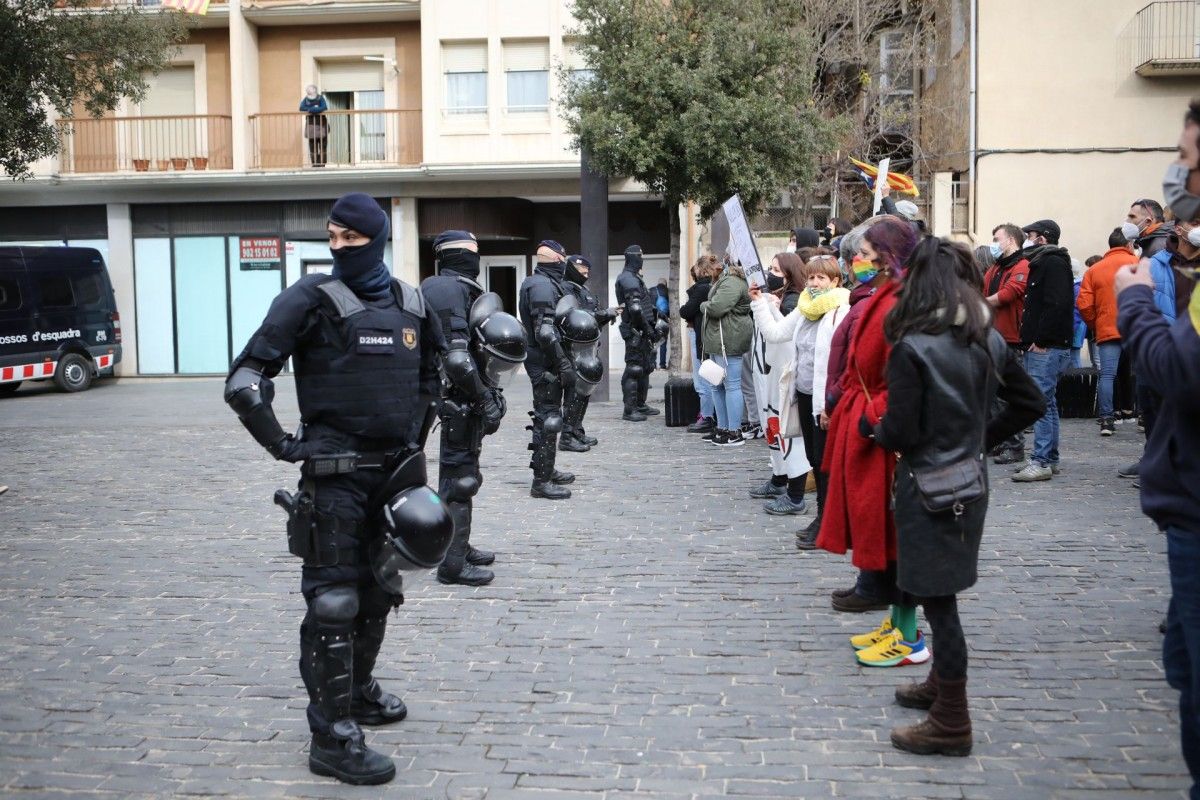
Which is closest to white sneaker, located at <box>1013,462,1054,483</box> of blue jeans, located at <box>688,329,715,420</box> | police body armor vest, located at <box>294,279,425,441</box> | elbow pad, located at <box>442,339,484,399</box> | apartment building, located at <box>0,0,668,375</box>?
blue jeans, located at <box>688,329,715,420</box>

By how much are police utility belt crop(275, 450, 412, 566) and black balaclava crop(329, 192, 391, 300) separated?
0.63m

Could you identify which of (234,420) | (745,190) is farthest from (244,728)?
(745,190)

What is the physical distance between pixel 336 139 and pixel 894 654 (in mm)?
23068

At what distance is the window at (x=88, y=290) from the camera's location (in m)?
23.1

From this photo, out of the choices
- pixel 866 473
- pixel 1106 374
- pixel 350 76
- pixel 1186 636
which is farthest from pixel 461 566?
pixel 350 76

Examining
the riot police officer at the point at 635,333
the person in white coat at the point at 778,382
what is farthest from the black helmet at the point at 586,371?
the riot police officer at the point at 635,333

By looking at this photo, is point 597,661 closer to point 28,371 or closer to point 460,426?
point 460,426

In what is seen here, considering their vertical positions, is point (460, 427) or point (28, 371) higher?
point (460, 427)

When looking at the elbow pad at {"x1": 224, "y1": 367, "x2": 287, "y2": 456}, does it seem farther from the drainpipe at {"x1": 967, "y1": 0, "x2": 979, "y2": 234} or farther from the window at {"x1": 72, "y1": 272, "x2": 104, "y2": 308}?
the drainpipe at {"x1": 967, "y1": 0, "x2": 979, "y2": 234}

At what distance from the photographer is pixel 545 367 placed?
964 cm

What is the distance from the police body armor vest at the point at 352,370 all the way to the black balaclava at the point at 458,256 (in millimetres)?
2751

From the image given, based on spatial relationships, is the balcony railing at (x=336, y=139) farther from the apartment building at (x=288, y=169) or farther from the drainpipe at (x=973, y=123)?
the drainpipe at (x=973, y=123)

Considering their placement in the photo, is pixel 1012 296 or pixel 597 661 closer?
pixel 597 661

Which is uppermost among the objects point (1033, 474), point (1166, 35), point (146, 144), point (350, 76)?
point (350, 76)
